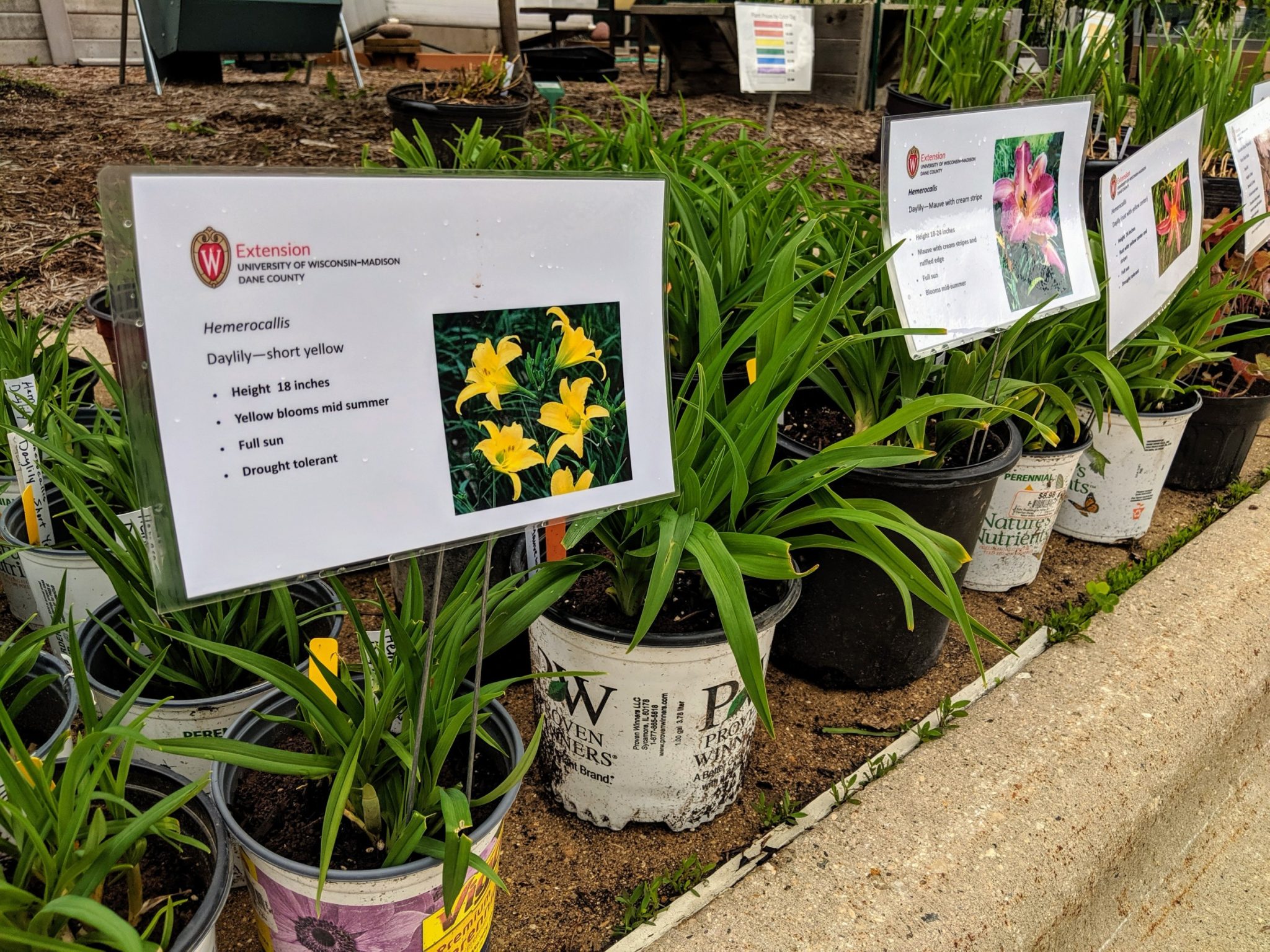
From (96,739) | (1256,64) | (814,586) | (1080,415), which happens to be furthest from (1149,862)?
(1256,64)

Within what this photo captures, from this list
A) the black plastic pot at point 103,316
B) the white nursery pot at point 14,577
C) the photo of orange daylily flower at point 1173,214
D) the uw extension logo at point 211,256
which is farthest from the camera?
the black plastic pot at point 103,316

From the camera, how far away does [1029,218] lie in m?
1.40

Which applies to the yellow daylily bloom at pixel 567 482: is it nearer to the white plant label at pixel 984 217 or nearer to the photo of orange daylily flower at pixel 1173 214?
the white plant label at pixel 984 217

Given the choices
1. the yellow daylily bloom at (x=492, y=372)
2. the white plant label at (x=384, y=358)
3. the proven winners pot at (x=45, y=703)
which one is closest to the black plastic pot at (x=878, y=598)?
the white plant label at (x=384, y=358)

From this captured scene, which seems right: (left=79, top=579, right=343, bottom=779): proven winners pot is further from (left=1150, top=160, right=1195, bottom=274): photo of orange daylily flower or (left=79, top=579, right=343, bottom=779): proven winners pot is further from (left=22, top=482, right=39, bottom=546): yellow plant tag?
(left=1150, top=160, right=1195, bottom=274): photo of orange daylily flower

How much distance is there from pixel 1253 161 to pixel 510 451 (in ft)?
6.41

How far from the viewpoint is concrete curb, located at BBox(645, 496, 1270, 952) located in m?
1.09

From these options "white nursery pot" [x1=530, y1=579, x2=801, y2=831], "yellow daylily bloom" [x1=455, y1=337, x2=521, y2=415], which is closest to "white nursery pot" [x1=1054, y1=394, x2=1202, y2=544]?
"white nursery pot" [x1=530, y1=579, x2=801, y2=831]

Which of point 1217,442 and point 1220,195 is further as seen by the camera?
point 1220,195

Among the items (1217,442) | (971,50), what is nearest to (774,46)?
(971,50)

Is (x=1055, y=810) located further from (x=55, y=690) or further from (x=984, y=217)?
(x=55, y=690)

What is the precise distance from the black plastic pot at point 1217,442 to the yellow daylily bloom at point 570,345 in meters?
1.84

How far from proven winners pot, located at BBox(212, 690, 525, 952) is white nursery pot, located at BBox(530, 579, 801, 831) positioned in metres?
0.23

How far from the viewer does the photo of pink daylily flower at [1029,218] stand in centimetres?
134
